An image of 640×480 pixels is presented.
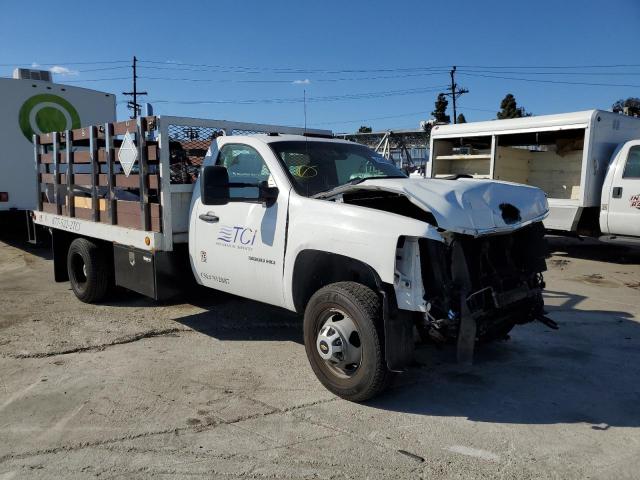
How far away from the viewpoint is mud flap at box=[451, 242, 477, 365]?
374cm

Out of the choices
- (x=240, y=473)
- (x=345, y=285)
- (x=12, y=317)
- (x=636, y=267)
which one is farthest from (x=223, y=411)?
(x=636, y=267)

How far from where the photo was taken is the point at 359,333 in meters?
3.86

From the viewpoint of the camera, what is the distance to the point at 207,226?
5160 millimetres

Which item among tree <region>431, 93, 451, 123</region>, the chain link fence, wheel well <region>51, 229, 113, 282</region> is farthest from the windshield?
tree <region>431, 93, 451, 123</region>

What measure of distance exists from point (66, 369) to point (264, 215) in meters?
2.15

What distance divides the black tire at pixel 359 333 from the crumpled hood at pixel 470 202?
0.74m

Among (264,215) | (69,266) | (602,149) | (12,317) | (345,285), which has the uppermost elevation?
(602,149)

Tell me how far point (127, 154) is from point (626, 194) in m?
8.19

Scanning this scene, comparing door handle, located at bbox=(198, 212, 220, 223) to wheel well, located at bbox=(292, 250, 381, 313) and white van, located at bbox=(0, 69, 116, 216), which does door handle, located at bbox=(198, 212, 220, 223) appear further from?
white van, located at bbox=(0, 69, 116, 216)

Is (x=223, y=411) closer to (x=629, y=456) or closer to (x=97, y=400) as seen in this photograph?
(x=97, y=400)

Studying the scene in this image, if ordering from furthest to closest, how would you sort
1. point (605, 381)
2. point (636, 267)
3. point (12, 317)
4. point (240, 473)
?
point (636, 267), point (12, 317), point (605, 381), point (240, 473)

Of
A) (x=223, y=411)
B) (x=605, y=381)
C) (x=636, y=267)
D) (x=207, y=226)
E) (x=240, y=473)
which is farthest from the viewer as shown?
(x=636, y=267)

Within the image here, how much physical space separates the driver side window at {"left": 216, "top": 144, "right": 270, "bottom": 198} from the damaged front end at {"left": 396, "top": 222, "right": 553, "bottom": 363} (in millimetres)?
1756

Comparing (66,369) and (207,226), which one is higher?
(207,226)
